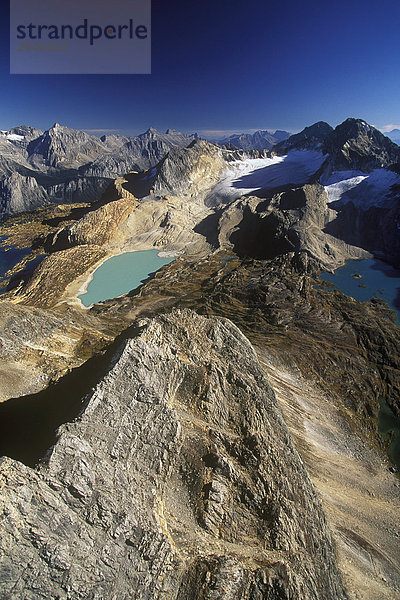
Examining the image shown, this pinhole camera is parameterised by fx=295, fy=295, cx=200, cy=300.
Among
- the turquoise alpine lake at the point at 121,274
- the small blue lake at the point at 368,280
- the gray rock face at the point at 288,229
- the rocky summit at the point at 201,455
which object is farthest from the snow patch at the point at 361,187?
the turquoise alpine lake at the point at 121,274

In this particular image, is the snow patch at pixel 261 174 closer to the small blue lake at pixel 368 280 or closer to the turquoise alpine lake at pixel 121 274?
the turquoise alpine lake at pixel 121 274

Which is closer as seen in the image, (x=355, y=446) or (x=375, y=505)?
(x=375, y=505)

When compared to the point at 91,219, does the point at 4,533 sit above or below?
below

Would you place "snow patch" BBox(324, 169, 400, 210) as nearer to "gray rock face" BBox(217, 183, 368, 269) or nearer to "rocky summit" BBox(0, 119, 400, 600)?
"gray rock face" BBox(217, 183, 368, 269)

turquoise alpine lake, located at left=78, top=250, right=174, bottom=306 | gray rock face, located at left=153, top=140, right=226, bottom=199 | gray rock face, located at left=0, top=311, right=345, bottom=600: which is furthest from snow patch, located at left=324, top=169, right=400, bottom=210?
gray rock face, located at left=0, top=311, right=345, bottom=600

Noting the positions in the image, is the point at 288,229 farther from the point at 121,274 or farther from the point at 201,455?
the point at 201,455

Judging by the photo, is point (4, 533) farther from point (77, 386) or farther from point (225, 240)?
point (225, 240)

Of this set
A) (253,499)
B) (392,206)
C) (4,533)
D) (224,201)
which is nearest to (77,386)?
(4,533)
